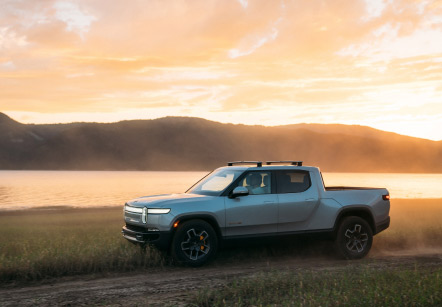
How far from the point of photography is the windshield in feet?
34.0

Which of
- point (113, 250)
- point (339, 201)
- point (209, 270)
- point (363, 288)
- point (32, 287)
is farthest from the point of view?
point (339, 201)

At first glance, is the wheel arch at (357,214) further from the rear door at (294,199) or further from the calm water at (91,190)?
the calm water at (91,190)

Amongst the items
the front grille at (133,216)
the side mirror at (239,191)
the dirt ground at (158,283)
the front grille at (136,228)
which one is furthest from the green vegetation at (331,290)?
the front grille at (133,216)

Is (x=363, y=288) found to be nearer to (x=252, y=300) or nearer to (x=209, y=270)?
(x=252, y=300)

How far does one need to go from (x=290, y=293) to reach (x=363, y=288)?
4.08 ft

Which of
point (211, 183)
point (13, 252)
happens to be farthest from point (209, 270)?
point (13, 252)

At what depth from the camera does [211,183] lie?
10781 millimetres

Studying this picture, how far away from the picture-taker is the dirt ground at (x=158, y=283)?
24.1ft

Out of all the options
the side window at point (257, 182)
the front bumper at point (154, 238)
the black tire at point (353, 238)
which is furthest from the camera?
the black tire at point (353, 238)

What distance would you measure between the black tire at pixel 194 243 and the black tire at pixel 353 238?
2.93 meters

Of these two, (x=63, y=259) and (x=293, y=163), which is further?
(x=293, y=163)

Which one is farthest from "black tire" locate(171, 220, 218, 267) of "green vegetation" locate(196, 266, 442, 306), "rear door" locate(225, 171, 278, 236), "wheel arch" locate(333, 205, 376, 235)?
"wheel arch" locate(333, 205, 376, 235)

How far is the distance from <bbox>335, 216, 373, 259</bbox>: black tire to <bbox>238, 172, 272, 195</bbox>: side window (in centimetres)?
196

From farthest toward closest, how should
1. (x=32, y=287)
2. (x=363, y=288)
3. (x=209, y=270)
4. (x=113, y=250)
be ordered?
(x=113, y=250) < (x=209, y=270) < (x=32, y=287) < (x=363, y=288)
